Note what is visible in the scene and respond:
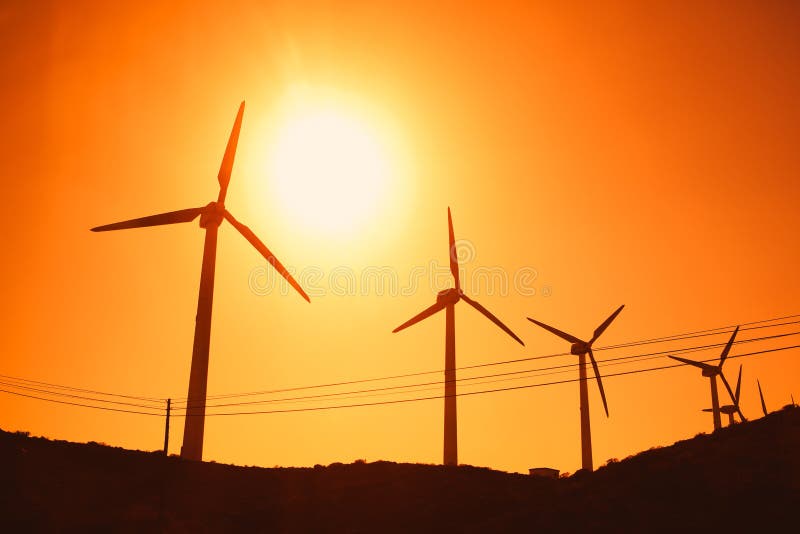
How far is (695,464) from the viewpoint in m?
70.6

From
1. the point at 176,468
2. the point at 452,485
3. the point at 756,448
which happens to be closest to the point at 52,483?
the point at 176,468

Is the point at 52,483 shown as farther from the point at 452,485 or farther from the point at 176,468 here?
the point at 452,485

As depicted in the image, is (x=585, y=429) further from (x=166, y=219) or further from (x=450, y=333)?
(x=166, y=219)

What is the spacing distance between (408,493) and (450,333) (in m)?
25.7

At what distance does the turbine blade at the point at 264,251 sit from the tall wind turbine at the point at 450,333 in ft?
69.1

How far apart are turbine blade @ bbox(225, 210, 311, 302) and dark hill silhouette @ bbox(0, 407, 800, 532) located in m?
20.9

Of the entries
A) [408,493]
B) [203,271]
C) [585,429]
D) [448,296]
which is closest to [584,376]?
[585,429]

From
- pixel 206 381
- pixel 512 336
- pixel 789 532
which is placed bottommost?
pixel 789 532

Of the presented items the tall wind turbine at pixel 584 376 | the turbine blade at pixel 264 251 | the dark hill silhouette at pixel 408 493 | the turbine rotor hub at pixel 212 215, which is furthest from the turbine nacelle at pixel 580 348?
the turbine rotor hub at pixel 212 215

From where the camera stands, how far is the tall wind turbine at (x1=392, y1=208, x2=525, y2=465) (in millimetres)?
94688

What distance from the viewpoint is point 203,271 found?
82.2m

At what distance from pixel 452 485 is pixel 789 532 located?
120 ft

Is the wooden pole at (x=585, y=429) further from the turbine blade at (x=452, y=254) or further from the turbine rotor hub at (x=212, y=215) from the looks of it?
the turbine rotor hub at (x=212, y=215)

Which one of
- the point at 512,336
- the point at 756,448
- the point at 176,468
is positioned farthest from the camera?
the point at 512,336
